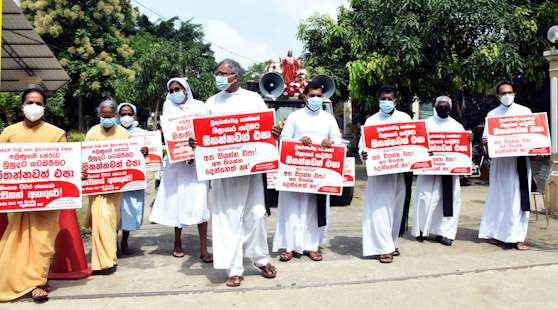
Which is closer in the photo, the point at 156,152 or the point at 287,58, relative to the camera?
the point at 156,152

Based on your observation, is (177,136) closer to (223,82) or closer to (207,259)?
(223,82)

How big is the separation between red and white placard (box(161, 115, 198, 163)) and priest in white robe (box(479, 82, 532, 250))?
3650 mm

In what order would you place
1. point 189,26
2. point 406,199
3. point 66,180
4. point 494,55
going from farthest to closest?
point 189,26 → point 494,55 → point 406,199 → point 66,180

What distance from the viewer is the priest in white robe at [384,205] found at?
5.33 metres

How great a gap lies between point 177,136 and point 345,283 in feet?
7.83

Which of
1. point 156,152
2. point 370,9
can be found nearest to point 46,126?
point 156,152

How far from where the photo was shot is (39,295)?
4023 mm

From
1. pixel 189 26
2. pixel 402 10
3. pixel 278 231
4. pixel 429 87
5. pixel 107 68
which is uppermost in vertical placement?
pixel 189 26

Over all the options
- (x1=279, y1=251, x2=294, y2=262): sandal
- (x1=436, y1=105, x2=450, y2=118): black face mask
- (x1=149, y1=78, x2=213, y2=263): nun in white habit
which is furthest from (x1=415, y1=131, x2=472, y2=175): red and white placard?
(x1=149, y1=78, x2=213, y2=263): nun in white habit

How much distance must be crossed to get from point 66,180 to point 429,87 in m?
10.3

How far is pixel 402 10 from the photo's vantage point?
11258mm

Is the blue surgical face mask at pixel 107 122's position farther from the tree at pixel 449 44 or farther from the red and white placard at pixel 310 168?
the tree at pixel 449 44

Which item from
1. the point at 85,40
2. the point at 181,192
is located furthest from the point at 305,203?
the point at 85,40

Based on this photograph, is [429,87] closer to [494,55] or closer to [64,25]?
[494,55]
